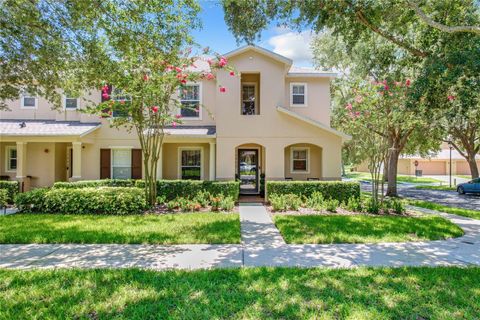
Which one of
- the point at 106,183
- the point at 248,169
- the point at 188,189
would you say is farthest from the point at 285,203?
the point at 106,183

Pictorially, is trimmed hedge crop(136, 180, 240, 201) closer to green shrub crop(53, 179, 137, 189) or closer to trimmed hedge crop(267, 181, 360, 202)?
trimmed hedge crop(267, 181, 360, 202)

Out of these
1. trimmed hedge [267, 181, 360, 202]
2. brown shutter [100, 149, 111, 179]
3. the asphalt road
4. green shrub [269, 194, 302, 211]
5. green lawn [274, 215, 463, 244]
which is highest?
brown shutter [100, 149, 111, 179]

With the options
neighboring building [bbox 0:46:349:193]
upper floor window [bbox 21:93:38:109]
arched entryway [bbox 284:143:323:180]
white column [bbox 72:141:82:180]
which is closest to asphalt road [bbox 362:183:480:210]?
arched entryway [bbox 284:143:323:180]

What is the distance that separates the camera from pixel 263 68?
14.3 metres

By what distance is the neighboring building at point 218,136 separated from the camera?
14.2 metres

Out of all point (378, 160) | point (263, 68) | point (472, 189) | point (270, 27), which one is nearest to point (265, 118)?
point (263, 68)

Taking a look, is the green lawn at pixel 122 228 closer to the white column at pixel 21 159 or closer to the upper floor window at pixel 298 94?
the white column at pixel 21 159

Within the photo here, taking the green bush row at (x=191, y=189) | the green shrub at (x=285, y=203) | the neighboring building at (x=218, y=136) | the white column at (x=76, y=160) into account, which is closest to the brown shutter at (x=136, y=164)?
the neighboring building at (x=218, y=136)

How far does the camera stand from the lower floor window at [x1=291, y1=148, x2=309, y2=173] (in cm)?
1599

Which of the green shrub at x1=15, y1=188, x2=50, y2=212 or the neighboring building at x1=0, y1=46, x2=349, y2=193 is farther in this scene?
the neighboring building at x1=0, y1=46, x2=349, y2=193

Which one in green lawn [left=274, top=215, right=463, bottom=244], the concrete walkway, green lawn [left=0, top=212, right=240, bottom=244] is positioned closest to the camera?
the concrete walkway

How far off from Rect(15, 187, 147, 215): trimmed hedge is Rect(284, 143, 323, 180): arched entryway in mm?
8649

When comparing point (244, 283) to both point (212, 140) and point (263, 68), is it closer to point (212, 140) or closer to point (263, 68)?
point (212, 140)

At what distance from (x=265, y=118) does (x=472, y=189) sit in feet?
61.1
